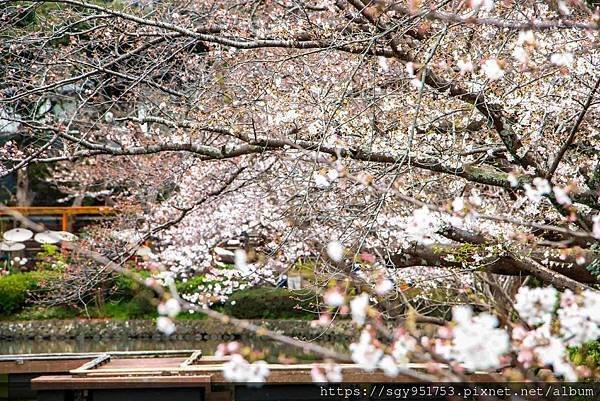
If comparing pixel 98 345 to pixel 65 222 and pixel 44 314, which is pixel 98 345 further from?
pixel 65 222

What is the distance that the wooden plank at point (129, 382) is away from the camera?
8.17 metres

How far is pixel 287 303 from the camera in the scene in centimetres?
1820

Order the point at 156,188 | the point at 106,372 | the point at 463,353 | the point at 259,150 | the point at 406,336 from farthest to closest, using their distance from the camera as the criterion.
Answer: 1. the point at 156,188
2. the point at 106,372
3. the point at 259,150
4. the point at 406,336
5. the point at 463,353

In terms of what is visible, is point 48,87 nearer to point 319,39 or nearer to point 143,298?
point 319,39

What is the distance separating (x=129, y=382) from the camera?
8203mm

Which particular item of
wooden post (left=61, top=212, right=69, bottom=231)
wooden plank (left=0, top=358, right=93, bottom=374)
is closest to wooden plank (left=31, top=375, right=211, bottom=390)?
wooden plank (left=0, top=358, right=93, bottom=374)

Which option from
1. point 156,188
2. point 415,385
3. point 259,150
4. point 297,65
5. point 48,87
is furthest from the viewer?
point 156,188

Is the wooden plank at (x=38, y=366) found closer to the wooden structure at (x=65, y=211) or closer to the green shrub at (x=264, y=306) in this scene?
the green shrub at (x=264, y=306)

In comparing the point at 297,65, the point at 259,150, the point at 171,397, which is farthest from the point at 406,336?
the point at 171,397

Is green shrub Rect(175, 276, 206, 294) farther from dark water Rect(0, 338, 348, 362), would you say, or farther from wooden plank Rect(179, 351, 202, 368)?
wooden plank Rect(179, 351, 202, 368)

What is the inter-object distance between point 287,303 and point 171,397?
32.9 ft

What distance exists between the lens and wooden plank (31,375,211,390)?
8172 millimetres

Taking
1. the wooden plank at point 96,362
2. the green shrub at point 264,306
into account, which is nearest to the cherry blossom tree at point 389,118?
the wooden plank at point 96,362

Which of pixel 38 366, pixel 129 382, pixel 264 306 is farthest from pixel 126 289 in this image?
pixel 129 382
